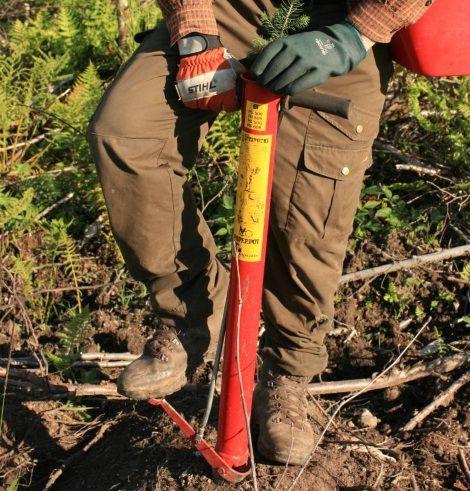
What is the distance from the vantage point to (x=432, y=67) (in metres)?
2.52

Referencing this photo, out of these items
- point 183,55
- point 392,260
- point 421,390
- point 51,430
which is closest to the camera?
point 183,55

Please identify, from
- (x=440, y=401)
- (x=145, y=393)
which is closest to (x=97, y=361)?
(x=145, y=393)

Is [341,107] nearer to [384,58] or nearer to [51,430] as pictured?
[384,58]

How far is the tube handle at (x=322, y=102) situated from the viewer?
210cm

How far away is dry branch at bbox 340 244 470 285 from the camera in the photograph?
12.6ft

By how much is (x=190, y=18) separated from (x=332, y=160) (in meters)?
0.63

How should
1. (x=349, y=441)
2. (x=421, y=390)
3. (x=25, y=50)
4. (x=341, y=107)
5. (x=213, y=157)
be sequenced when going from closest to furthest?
1. (x=341, y=107)
2. (x=349, y=441)
3. (x=421, y=390)
4. (x=213, y=157)
5. (x=25, y=50)

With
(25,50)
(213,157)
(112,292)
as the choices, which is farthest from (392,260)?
(25,50)

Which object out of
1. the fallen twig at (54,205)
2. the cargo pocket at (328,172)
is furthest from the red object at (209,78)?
the fallen twig at (54,205)

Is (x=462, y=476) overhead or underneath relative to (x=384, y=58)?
underneath

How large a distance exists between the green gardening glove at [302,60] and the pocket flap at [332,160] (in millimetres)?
357

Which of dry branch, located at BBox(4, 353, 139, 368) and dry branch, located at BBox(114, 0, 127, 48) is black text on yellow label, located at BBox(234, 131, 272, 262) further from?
dry branch, located at BBox(114, 0, 127, 48)

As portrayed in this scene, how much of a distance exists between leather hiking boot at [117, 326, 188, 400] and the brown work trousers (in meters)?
0.08

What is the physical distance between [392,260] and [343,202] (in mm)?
1297
